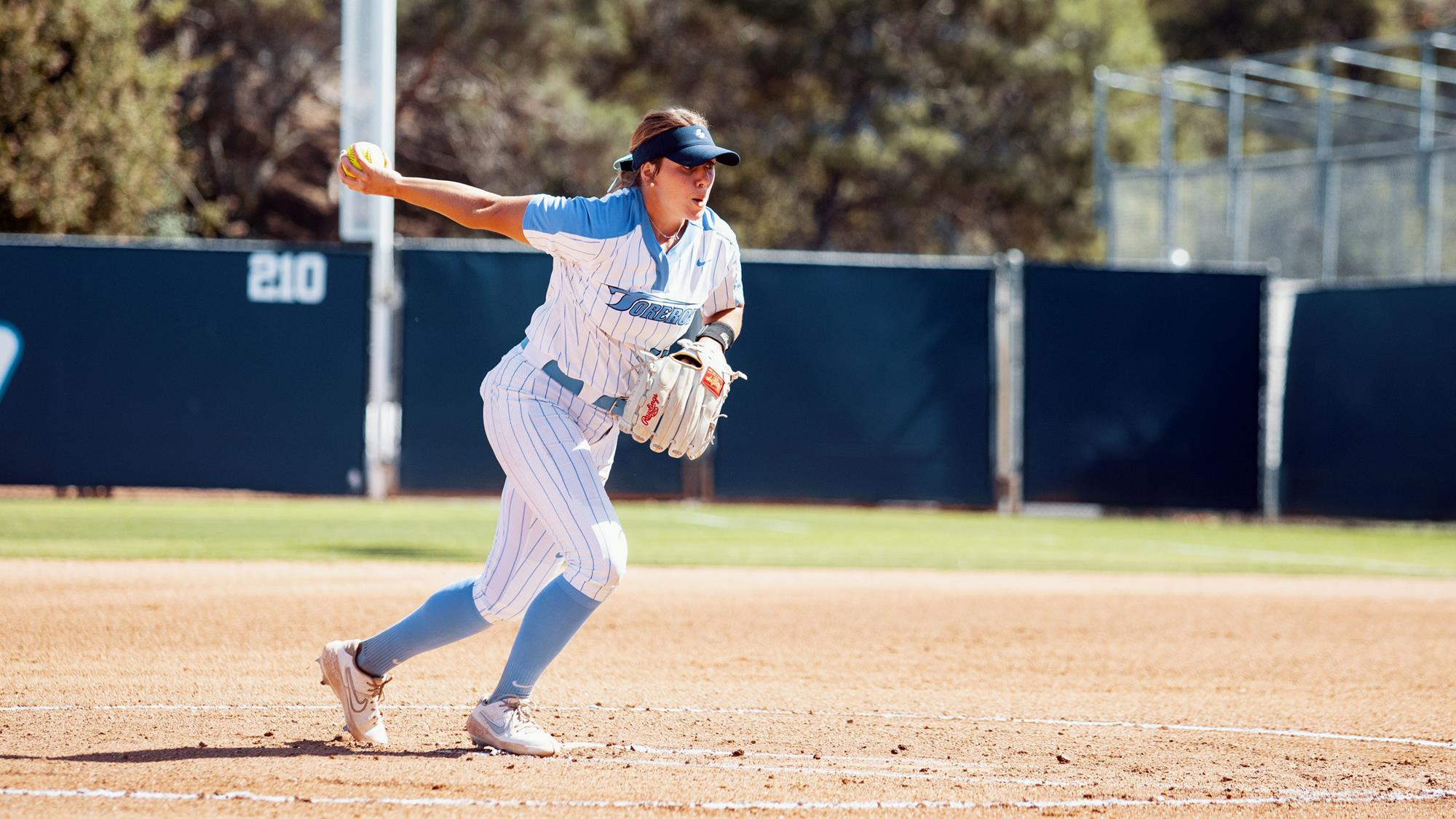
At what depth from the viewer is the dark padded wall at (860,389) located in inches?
511

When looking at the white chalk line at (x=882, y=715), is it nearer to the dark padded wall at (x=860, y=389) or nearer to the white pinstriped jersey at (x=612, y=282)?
the white pinstriped jersey at (x=612, y=282)

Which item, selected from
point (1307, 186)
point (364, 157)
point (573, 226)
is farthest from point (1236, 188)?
point (364, 157)

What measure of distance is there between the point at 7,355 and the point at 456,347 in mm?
3442

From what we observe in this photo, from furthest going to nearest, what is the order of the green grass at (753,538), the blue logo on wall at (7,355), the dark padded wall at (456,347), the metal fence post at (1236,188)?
the metal fence post at (1236,188) < the dark padded wall at (456,347) < the blue logo on wall at (7,355) < the green grass at (753,538)

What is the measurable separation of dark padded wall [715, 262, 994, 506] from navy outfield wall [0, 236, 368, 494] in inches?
129

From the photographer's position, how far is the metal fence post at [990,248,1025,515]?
13398 mm

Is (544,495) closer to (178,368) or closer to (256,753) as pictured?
(256,753)

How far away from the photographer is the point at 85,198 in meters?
16.0

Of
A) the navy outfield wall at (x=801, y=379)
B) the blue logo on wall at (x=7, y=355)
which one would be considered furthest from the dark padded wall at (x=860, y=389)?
the blue logo on wall at (x=7, y=355)

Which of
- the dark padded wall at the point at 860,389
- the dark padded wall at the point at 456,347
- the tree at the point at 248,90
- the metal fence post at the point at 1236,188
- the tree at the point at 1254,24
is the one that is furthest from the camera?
the tree at the point at 1254,24

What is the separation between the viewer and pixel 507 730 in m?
4.09

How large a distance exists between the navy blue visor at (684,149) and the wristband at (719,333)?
559mm

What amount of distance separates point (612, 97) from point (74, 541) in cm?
2142

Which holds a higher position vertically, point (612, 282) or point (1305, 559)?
point (612, 282)
